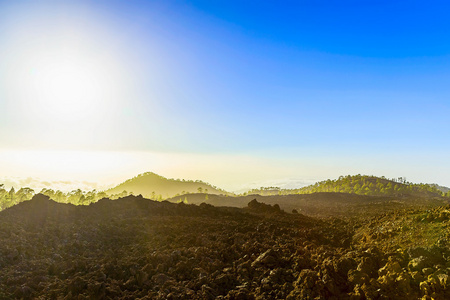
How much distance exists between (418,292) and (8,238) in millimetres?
16954

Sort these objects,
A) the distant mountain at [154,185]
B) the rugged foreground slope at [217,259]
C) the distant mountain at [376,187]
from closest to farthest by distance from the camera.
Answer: the rugged foreground slope at [217,259]
the distant mountain at [376,187]
the distant mountain at [154,185]

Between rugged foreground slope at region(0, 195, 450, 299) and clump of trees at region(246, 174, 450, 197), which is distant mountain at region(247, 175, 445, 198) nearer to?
clump of trees at region(246, 174, 450, 197)

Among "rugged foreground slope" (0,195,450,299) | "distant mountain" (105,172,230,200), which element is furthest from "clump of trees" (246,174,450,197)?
"distant mountain" (105,172,230,200)

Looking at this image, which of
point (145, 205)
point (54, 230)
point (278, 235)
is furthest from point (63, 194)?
point (278, 235)

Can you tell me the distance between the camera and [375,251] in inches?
373

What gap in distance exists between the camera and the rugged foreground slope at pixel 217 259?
8172 millimetres

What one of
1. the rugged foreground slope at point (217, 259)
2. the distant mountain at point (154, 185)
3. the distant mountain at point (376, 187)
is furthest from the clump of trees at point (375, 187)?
the distant mountain at point (154, 185)

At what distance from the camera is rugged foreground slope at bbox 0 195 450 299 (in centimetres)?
817

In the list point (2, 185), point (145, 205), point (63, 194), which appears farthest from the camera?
point (63, 194)

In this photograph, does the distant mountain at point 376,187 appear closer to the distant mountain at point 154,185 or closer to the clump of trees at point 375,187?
the clump of trees at point 375,187

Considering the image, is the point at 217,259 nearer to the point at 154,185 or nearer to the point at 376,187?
the point at 376,187

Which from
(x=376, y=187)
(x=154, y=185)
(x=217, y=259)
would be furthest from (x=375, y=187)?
(x=154, y=185)

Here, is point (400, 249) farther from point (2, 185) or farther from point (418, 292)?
point (2, 185)

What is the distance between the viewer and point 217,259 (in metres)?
11.0
